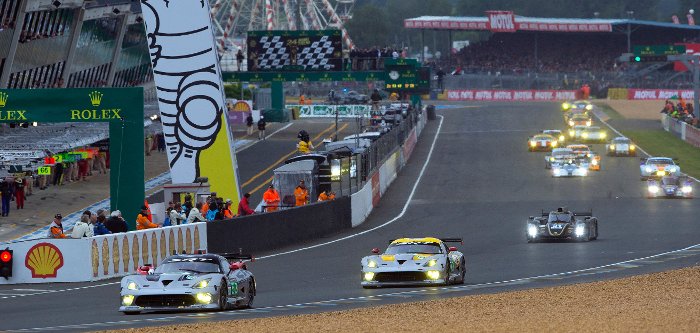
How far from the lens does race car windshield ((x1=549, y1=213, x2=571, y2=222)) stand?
3797cm

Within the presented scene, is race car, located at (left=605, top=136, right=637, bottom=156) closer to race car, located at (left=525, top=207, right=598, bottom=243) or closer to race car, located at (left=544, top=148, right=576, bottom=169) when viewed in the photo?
race car, located at (left=544, top=148, right=576, bottom=169)

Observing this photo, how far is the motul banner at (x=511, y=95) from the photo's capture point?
134m

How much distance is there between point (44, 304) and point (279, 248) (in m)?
13.1

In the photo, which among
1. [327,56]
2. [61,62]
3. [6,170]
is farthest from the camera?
[327,56]

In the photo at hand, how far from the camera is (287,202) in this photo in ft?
134

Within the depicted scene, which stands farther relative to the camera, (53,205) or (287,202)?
(53,205)

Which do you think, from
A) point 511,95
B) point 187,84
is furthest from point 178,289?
point 511,95

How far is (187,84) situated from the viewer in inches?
1610

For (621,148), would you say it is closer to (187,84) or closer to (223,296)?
(187,84)

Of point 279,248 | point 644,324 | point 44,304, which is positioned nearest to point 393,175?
point 279,248

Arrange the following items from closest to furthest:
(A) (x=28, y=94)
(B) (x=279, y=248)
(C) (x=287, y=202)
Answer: (A) (x=28, y=94), (B) (x=279, y=248), (C) (x=287, y=202)

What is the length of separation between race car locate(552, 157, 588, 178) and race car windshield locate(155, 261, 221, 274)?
42147 millimetres

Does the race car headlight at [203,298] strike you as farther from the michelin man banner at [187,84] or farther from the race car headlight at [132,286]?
the michelin man banner at [187,84]

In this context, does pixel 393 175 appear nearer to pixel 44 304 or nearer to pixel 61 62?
pixel 61 62
